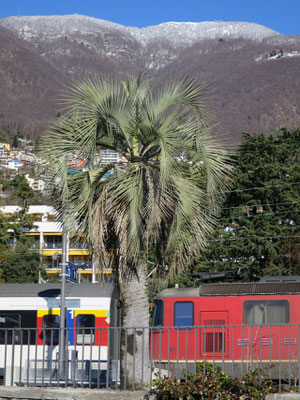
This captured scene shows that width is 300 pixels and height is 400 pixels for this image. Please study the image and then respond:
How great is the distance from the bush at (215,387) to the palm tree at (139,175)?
2.12m

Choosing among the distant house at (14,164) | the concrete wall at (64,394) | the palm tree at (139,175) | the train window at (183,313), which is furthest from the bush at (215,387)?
the distant house at (14,164)

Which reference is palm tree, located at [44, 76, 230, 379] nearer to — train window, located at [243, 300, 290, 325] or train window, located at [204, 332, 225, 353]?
train window, located at [204, 332, 225, 353]

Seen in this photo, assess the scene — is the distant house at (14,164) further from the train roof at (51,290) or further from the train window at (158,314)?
the train window at (158,314)

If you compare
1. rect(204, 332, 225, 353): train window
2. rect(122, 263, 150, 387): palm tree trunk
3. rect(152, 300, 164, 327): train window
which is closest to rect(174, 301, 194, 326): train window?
rect(152, 300, 164, 327): train window

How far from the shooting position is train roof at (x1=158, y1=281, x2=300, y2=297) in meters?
20.5

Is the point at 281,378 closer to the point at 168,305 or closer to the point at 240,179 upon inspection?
the point at 168,305

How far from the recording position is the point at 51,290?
86.1 feet

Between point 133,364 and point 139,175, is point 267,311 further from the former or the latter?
point 133,364

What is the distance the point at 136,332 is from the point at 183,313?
384 inches

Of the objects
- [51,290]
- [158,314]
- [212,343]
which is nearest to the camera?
[212,343]

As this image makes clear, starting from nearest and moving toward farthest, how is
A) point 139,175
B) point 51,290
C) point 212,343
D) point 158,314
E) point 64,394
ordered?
point 64,394 < point 212,343 < point 139,175 < point 158,314 < point 51,290

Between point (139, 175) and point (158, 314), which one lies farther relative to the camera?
point (158, 314)

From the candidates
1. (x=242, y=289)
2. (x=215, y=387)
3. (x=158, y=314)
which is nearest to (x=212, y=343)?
(x=215, y=387)

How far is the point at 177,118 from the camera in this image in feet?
43.6
